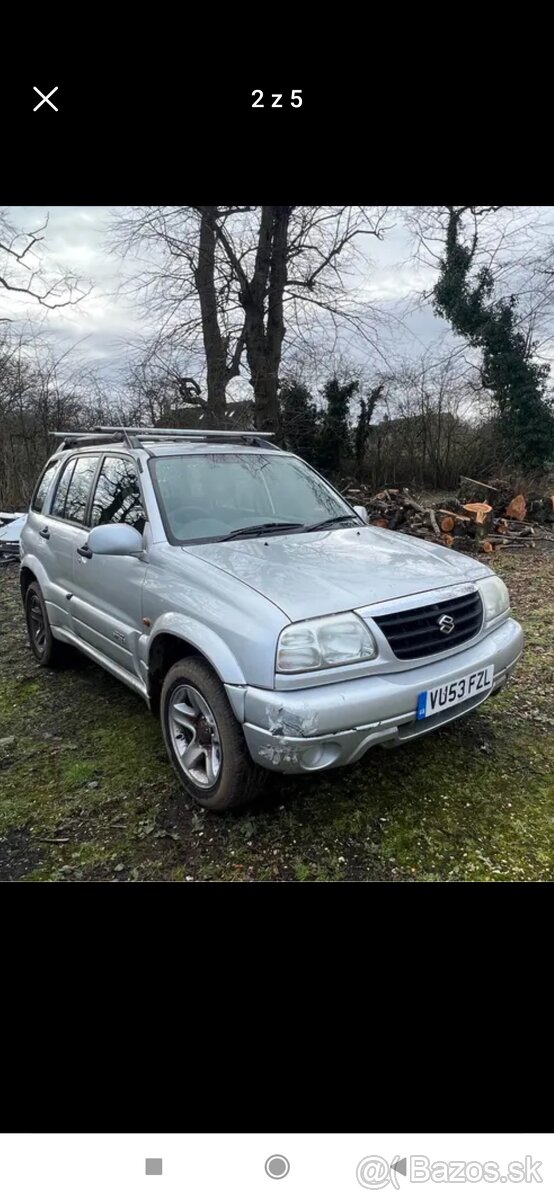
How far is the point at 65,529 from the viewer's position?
13.0 feet

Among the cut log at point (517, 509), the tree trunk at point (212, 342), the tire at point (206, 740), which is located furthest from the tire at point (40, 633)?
the cut log at point (517, 509)

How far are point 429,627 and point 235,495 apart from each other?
4.79 feet

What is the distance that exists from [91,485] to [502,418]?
11701mm

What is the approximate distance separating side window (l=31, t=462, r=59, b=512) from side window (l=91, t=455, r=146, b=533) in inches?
38.9

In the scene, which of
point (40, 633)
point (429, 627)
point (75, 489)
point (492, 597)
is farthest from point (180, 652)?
point (40, 633)

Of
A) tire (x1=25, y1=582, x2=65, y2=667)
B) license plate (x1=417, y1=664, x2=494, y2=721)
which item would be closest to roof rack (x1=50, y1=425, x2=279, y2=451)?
tire (x1=25, y1=582, x2=65, y2=667)

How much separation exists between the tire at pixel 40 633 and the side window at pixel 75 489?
2.34ft

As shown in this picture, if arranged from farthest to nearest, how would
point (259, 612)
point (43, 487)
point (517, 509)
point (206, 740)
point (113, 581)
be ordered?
point (517, 509), point (43, 487), point (113, 581), point (206, 740), point (259, 612)

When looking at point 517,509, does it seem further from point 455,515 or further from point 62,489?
point 62,489

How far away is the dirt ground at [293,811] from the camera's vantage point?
231 cm

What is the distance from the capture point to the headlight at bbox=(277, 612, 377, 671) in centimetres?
212

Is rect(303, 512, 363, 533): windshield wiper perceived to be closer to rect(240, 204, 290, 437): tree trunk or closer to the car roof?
the car roof

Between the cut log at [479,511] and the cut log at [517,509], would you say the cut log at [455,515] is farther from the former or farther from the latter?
the cut log at [517,509]
